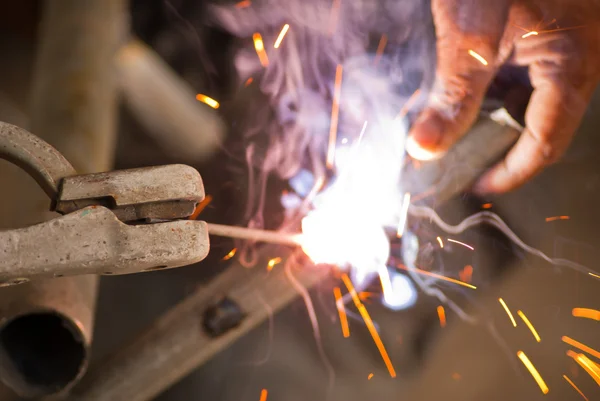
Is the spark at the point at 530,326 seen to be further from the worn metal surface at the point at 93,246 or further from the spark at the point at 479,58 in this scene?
the worn metal surface at the point at 93,246

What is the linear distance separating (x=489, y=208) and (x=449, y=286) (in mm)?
285

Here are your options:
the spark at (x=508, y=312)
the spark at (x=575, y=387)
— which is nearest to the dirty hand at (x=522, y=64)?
the spark at (x=508, y=312)

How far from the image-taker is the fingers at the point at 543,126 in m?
1.43

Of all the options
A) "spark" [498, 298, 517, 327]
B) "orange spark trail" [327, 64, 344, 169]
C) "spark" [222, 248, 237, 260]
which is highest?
"orange spark trail" [327, 64, 344, 169]

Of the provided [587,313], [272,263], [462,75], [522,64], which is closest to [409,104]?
[462,75]

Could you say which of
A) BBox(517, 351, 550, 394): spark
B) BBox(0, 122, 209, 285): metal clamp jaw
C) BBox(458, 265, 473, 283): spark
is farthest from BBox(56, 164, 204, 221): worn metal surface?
BBox(517, 351, 550, 394): spark

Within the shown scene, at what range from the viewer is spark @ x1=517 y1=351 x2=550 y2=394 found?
157 centimetres

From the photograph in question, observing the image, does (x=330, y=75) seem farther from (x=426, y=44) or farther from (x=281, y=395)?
(x=281, y=395)

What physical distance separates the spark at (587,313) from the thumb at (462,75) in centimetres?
59

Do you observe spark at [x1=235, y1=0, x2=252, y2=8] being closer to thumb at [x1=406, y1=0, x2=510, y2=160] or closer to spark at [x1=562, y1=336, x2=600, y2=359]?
thumb at [x1=406, y1=0, x2=510, y2=160]

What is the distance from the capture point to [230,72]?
1.91m

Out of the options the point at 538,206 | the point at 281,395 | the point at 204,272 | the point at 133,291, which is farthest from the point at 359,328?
the point at 133,291

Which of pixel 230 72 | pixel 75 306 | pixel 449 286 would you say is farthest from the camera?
pixel 230 72

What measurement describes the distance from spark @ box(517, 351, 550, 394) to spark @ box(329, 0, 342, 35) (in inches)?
46.2
